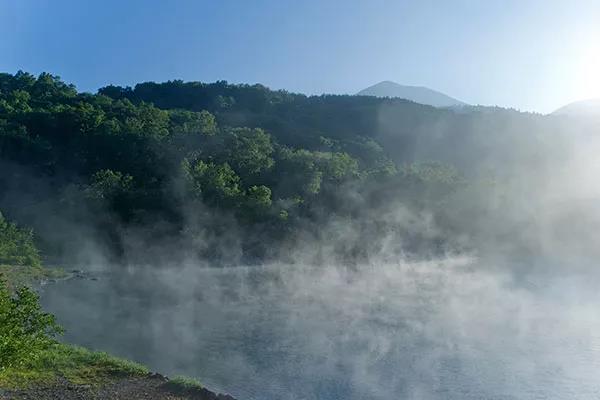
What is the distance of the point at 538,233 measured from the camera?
7112cm

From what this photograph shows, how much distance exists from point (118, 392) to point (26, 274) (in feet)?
87.6

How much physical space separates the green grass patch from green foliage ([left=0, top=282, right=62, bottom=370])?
0.43m

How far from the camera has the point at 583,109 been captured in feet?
331

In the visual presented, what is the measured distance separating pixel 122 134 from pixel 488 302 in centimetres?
4507

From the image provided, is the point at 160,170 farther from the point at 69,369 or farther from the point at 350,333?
the point at 69,369

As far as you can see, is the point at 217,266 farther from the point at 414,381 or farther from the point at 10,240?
the point at 414,381

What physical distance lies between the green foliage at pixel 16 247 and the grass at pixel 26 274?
1.16m

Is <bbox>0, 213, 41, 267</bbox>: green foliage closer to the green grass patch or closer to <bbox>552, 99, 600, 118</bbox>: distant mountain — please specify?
the green grass patch

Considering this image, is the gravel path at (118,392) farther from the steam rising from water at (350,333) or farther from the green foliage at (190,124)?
the green foliage at (190,124)

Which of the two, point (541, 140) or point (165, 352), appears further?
point (541, 140)

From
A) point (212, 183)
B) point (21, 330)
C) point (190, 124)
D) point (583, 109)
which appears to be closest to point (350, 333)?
point (21, 330)

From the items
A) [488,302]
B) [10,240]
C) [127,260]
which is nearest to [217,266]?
[127,260]

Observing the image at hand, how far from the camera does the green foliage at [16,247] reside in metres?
39.4

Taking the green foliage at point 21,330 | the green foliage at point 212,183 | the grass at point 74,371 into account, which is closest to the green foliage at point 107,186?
the green foliage at point 212,183
